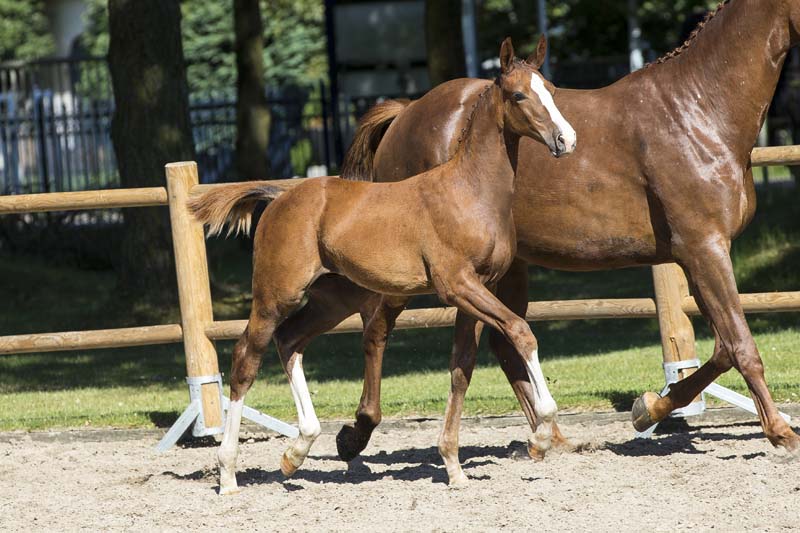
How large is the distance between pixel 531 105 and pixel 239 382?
Answer: 1868 millimetres

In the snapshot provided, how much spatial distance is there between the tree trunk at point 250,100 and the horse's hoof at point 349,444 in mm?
10289

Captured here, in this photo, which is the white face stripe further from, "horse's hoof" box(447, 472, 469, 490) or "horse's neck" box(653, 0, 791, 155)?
"horse's hoof" box(447, 472, 469, 490)

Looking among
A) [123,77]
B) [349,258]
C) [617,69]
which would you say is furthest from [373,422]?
[617,69]

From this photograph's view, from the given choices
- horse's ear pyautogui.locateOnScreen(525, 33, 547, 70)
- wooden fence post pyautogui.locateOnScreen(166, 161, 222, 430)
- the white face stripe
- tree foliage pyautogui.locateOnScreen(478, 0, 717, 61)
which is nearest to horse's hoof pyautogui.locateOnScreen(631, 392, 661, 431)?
the white face stripe

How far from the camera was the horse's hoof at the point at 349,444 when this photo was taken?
20.4 feet

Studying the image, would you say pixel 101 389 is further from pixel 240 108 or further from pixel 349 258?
pixel 240 108

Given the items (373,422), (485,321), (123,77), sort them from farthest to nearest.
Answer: (123,77), (373,422), (485,321)

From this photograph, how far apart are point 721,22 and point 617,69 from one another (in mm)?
14190

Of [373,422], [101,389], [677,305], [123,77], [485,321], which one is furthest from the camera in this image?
[123,77]

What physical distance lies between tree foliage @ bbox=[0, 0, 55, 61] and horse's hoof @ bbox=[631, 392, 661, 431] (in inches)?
1683

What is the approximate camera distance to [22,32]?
4816 cm

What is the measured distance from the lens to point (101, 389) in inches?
370

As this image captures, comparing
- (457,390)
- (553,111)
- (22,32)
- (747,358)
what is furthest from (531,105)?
(22,32)

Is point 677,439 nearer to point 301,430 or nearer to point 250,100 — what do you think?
point 301,430
